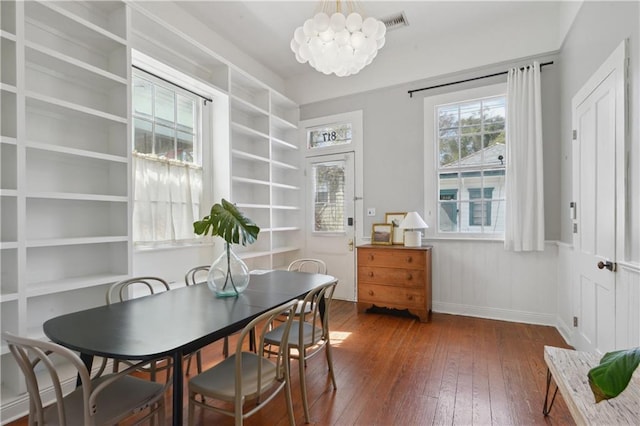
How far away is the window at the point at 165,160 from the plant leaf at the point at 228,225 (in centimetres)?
135

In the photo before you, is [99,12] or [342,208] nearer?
[99,12]

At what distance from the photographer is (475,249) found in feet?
12.5

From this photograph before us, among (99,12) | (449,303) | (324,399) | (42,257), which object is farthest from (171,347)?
(449,303)

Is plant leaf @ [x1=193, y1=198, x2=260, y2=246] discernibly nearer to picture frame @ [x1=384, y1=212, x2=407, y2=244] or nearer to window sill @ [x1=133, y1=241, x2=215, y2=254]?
window sill @ [x1=133, y1=241, x2=215, y2=254]

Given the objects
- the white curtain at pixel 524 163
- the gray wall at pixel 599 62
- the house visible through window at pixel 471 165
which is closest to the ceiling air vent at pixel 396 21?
the house visible through window at pixel 471 165

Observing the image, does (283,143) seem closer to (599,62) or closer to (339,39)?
(339,39)

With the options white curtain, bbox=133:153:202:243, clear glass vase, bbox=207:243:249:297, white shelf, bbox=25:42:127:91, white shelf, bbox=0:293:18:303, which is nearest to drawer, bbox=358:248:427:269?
white curtain, bbox=133:153:202:243

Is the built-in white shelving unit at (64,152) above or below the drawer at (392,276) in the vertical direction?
above

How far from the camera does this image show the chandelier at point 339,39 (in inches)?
94.4

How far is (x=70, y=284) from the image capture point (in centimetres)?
220

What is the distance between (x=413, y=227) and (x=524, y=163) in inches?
54.3

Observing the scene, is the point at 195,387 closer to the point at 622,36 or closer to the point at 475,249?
the point at 622,36

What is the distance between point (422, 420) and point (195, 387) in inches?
52.5

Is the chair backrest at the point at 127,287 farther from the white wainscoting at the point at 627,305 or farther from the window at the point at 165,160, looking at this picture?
the white wainscoting at the point at 627,305
